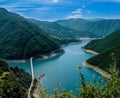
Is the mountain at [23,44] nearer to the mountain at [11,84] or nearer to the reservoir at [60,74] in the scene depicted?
the reservoir at [60,74]

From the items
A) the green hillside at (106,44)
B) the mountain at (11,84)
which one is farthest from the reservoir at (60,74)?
the green hillside at (106,44)

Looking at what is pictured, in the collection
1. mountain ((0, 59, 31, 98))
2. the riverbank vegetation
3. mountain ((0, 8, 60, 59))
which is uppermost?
the riverbank vegetation

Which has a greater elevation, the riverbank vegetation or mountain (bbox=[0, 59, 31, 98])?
the riverbank vegetation

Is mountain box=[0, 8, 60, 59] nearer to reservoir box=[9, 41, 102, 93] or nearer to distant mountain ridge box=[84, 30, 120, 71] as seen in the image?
reservoir box=[9, 41, 102, 93]

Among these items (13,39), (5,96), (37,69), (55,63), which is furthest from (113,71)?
(13,39)

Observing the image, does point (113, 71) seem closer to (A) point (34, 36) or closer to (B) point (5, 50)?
(B) point (5, 50)

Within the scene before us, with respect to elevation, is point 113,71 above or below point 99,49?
above

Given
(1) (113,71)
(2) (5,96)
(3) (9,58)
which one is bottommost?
(3) (9,58)

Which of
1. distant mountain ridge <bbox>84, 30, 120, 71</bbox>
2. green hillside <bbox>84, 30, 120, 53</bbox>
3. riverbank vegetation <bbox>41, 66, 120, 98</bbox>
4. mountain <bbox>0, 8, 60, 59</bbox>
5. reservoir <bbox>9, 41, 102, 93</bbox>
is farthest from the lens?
green hillside <bbox>84, 30, 120, 53</bbox>

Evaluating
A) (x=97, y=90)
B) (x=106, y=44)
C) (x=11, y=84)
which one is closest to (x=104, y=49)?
(x=106, y=44)

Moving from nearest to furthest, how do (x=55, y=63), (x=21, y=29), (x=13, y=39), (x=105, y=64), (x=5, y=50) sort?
(x=105, y=64) < (x=55, y=63) < (x=5, y=50) < (x=13, y=39) < (x=21, y=29)

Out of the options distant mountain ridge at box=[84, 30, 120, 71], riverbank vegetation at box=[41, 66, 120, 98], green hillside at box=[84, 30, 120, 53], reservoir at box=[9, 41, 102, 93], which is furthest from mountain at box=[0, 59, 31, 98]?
green hillside at box=[84, 30, 120, 53]
